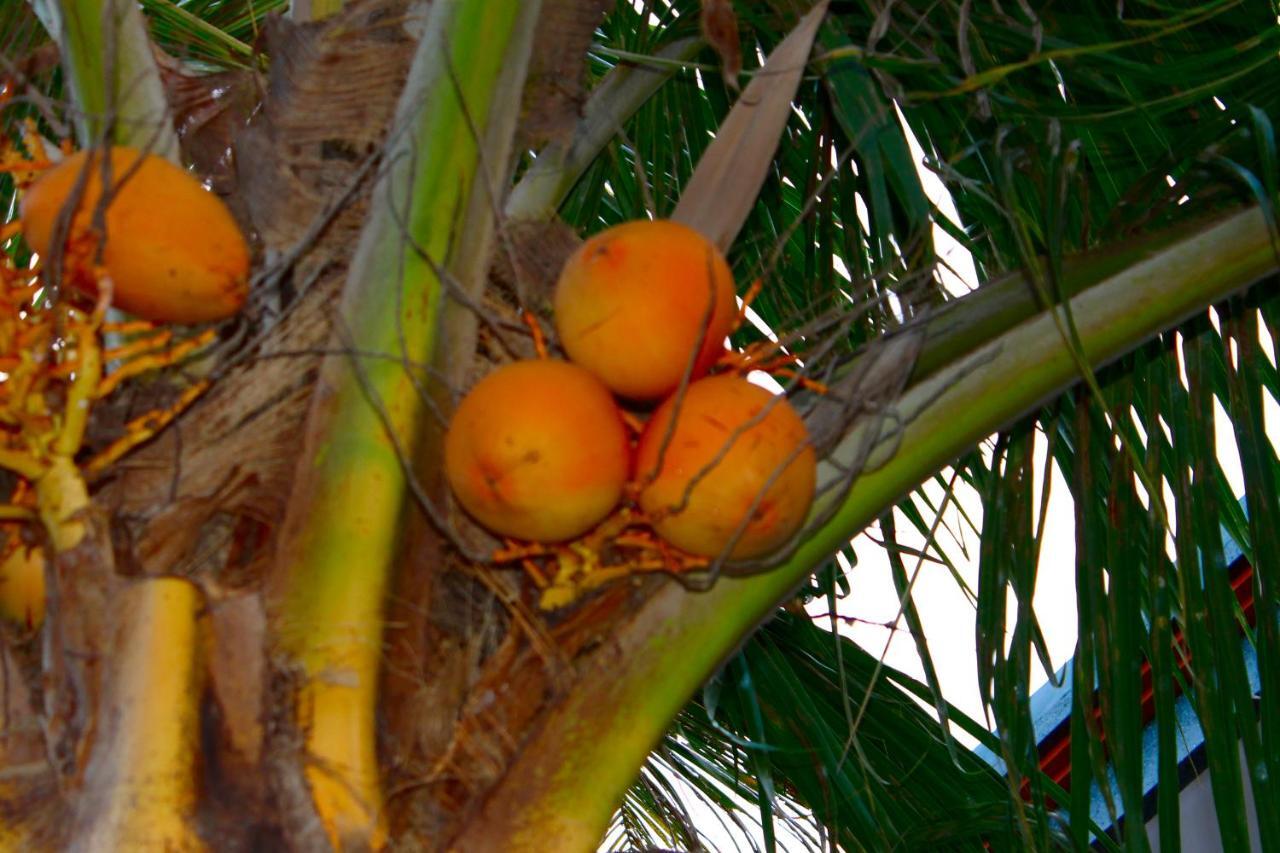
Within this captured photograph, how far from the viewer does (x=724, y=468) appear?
2.52 feet

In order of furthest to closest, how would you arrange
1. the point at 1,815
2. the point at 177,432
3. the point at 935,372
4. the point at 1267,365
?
the point at 1267,365 → the point at 935,372 → the point at 177,432 → the point at 1,815

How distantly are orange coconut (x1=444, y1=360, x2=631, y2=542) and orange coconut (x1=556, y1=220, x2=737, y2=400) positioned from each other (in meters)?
0.02

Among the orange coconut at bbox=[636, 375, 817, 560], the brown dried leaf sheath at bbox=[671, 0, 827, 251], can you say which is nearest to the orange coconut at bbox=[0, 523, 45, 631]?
the orange coconut at bbox=[636, 375, 817, 560]

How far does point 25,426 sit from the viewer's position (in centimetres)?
76

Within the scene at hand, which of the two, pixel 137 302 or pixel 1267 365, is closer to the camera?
pixel 137 302

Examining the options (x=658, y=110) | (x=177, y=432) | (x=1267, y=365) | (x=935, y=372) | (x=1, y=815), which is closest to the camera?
(x=1, y=815)

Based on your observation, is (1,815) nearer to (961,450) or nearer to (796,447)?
(796,447)

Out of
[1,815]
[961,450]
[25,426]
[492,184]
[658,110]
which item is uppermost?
[658,110]

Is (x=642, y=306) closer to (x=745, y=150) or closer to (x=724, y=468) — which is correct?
(x=724, y=468)

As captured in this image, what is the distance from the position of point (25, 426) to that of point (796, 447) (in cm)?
44

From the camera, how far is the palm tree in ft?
2.48

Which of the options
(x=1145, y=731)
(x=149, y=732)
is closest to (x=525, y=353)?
(x=149, y=732)

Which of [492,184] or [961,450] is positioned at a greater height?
[492,184]

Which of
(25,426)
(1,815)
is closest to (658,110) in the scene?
(25,426)
